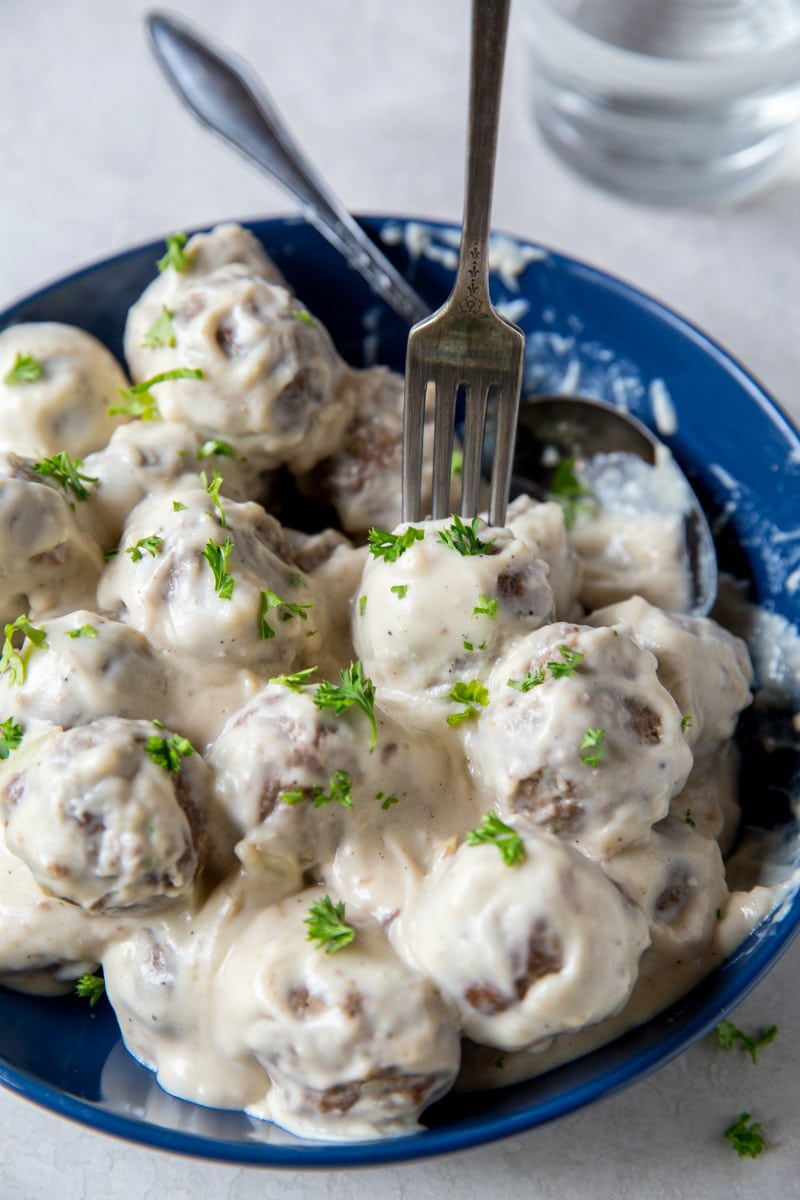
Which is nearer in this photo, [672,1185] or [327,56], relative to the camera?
[672,1185]

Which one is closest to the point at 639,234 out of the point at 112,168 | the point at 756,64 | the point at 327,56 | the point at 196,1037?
the point at 756,64

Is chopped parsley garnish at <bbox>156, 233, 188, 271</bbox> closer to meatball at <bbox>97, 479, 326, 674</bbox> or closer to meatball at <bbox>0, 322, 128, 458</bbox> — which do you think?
meatball at <bbox>0, 322, 128, 458</bbox>

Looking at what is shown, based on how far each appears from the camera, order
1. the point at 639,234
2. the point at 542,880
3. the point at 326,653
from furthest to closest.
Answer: the point at 639,234
the point at 326,653
the point at 542,880

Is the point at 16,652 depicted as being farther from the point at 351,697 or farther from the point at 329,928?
the point at 329,928

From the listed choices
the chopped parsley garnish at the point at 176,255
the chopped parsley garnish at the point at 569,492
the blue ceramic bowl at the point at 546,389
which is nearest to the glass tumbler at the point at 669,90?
the blue ceramic bowl at the point at 546,389

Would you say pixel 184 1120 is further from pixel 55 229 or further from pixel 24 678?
pixel 55 229

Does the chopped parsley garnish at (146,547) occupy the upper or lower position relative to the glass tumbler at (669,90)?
lower

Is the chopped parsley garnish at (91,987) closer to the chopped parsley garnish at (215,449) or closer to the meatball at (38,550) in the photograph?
the meatball at (38,550)
